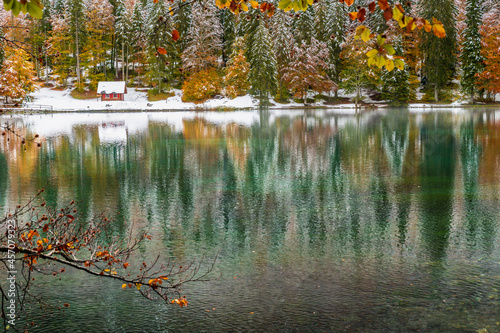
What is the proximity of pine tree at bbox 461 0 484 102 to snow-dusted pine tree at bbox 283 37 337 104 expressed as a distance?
19.7m

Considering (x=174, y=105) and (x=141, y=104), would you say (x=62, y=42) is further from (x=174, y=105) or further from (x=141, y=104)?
(x=174, y=105)

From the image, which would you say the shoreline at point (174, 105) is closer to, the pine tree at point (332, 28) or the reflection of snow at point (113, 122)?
the pine tree at point (332, 28)

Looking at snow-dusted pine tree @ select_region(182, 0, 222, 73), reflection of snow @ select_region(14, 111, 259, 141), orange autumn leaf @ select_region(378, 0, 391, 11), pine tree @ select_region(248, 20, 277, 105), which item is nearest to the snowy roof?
reflection of snow @ select_region(14, 111, 259, 141)

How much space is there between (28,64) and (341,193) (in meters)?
75.6

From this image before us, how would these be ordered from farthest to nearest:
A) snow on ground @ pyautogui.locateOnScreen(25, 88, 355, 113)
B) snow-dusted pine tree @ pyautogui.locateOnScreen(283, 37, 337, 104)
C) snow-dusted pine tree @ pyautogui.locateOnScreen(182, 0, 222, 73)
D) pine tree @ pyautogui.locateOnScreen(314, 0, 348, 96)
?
1. snow-dusted pine tree @ pyautogui.locateOnScreen(182, 0, 222, 73)
2. pine tree @ pyautogui.locateOnScreen(314, 0, 348, 96)
3. snow on ground @ pyautogui.locateOnScreen(25, 88, 355, 113)
4. snow-dusted pine tree @ pyautogui.locateOnScreen(283, 37, 337, 104)

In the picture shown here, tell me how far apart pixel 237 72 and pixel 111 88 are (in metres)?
A: 21.2

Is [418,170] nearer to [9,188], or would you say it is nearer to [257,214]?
[257,214]

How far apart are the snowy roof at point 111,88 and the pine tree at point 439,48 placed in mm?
49119

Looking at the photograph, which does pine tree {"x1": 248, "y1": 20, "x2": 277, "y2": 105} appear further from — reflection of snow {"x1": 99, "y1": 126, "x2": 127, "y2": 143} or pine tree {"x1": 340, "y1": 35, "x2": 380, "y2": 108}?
reflection of snow {"x1": 99, "y1": 126, "x2": 127, "y2": 143}

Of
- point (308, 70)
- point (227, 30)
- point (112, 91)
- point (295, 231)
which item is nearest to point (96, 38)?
point (112, 91)

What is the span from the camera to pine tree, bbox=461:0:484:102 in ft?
243

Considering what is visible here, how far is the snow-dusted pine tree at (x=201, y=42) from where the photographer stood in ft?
275

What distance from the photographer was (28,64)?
7919 cm

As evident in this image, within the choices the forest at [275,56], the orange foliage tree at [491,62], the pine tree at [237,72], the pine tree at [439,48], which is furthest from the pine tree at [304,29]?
the orange foliage tree at [491,62]
